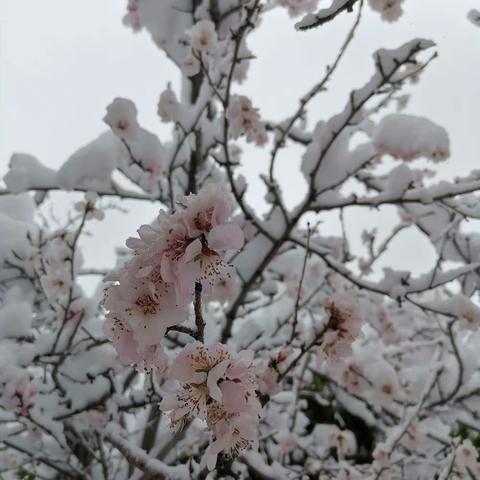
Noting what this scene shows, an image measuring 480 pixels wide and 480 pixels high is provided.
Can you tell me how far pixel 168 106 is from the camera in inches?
111

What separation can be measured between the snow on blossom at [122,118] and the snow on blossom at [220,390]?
1794mm

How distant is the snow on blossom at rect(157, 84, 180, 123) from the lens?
9.25 feet

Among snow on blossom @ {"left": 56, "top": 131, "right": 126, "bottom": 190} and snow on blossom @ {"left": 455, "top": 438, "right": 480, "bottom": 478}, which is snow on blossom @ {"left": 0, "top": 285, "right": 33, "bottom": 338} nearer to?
snow on blossom @ {"left": 56, "top": 131, "right": 126, "bottom": 190}

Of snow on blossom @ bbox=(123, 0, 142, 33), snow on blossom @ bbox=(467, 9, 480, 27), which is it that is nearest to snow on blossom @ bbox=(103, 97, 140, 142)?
snow on blossom @ bbox=(467, 9, 480, 27)

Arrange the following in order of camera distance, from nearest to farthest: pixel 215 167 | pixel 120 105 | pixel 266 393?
pixel 266 393 → pixel 120 105 → pixel 215 167

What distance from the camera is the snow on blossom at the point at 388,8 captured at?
2.69 metres

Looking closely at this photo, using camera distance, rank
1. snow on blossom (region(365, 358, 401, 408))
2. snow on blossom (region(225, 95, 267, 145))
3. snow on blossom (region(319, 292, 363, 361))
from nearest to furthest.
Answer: snow on blossom (region(319, 292, 363, 361)) < snow on blossom (region(225, 95, 267, 145)) < snow on blossom (region(365, 358, 401, 408))

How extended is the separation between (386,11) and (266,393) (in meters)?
2.23

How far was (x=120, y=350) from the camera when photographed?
93 centimetres

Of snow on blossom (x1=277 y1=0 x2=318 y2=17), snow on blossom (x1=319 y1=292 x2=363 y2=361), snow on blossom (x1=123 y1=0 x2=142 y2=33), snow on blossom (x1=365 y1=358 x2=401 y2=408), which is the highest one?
snow on blossom (x1=277 y1=0 x2=318 y2=17)

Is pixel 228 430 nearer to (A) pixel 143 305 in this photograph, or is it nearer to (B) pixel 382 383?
(A) pixel 143 305

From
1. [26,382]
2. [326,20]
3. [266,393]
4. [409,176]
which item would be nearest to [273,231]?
[409,176]

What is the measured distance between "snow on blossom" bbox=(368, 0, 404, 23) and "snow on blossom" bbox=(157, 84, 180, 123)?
1.16 meters

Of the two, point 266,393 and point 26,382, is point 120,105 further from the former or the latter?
point 266,393
